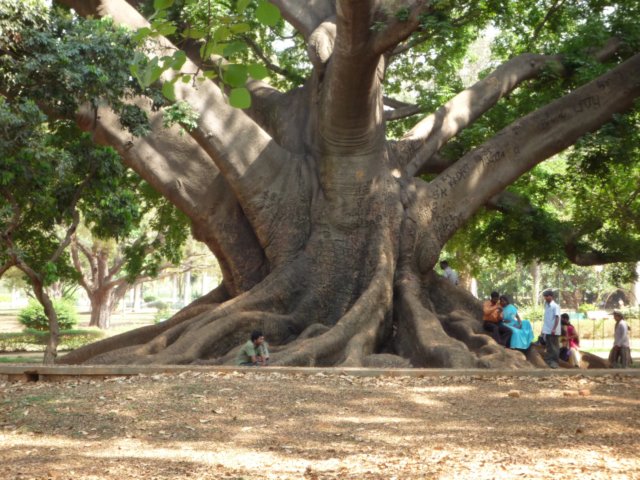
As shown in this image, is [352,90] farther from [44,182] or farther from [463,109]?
[44,182]

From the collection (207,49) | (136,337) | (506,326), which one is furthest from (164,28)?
(136,337)

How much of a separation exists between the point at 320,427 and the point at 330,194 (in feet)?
21.2

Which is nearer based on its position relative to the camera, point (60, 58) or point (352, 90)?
point (60, 58)

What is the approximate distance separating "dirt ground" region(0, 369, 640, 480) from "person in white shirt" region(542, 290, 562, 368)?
3.45 metres

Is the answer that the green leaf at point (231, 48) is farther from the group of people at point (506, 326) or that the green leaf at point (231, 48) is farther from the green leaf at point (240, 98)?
the group of people at point (506, 326)

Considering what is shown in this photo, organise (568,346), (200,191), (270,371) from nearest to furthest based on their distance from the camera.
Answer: (270,371)
(200,191)
(568,346)

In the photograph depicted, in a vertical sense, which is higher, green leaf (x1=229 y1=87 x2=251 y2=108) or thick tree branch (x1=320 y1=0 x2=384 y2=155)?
thick tree branch (x1=320 y1=0 x2=384 y2=155)

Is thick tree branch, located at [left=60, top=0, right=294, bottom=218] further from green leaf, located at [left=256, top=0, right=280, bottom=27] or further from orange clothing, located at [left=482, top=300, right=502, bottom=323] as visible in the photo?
green leaf, located at [left=256, top=0, right=280, bottom=27]

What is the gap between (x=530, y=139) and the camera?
12.7 meters

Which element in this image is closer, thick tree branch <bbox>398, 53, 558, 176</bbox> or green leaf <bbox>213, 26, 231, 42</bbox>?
green leaf <bbox>213, 26, 231, 42</bbox>

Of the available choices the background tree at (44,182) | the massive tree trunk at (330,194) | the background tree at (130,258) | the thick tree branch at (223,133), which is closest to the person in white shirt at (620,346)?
the massive tree trunk at (330,194)

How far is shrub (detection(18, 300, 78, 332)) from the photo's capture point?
2928cm

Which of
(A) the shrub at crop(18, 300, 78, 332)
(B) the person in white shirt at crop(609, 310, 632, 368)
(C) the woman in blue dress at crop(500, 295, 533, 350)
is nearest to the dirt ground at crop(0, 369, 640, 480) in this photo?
(C) the woman in blue dress at crop(500, 295, 533, 350)

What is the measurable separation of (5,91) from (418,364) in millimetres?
5606
